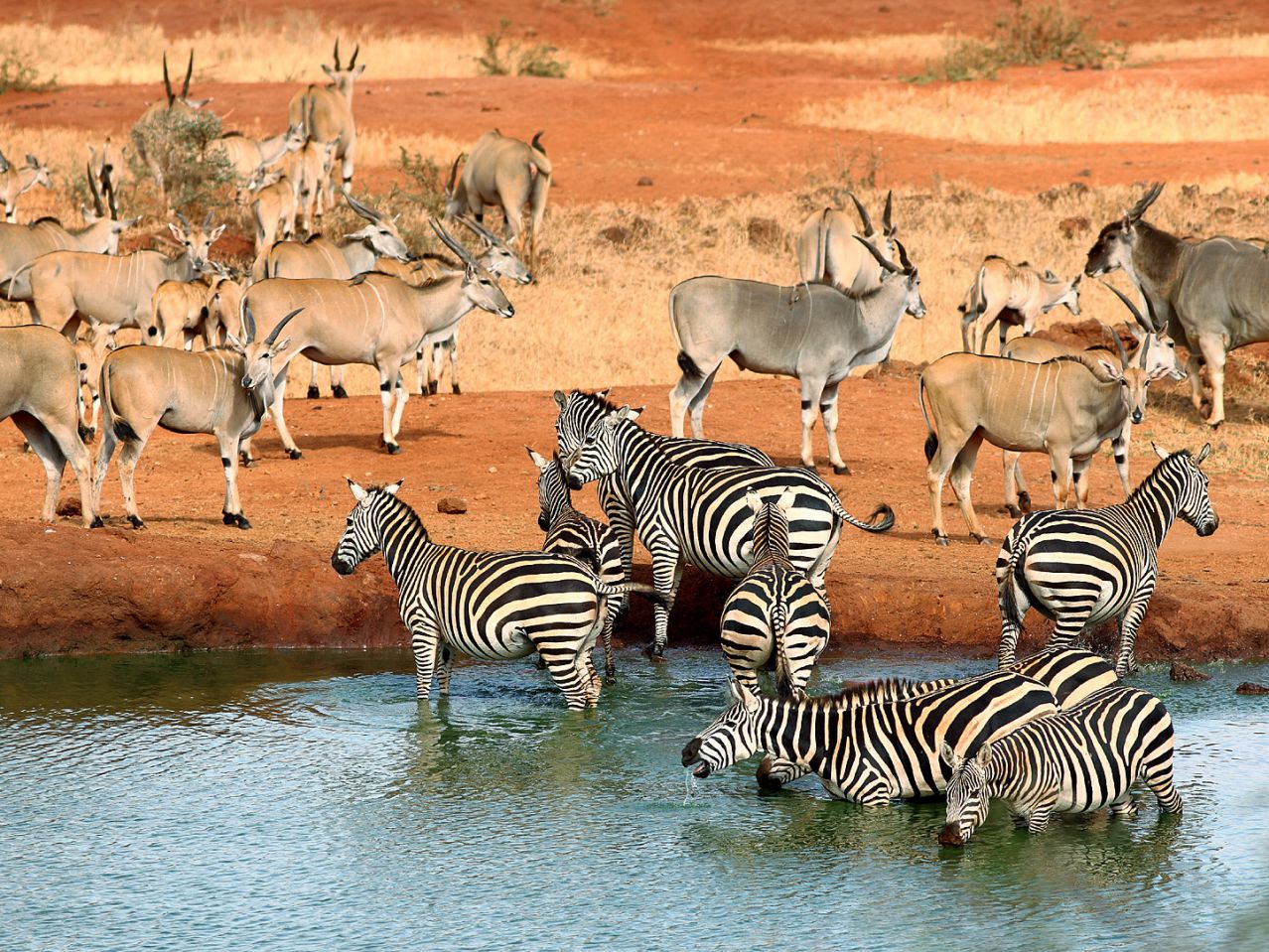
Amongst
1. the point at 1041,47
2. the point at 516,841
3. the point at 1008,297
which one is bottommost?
the point at 516,841

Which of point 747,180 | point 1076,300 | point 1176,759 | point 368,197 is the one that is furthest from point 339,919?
point 747,180

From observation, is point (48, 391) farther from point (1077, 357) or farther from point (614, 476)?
point (1077, 357)

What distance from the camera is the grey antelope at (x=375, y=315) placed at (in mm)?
15055

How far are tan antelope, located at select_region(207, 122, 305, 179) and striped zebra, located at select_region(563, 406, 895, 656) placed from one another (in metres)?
17.0

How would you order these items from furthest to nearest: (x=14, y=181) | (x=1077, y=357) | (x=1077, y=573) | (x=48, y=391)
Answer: (x=14, y=181) → (x=1077, y=357) → (x=48, y=391) → (x=1077, y=573)

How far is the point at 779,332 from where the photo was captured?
14.8 meters

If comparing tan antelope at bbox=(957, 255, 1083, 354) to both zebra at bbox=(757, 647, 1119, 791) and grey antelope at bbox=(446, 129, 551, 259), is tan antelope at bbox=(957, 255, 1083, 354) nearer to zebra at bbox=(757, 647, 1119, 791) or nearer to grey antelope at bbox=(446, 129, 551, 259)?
grey antelope at bbox=(446, 129, 551, 259)

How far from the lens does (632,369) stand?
18.8 metres

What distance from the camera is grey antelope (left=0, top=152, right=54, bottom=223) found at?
79.3 feet

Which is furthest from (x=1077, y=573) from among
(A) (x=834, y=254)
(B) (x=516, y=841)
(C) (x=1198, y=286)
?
(A) (x=834, y=254)

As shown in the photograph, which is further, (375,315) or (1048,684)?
(375,315)

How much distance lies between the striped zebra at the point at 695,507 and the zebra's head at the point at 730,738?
2.09 meters

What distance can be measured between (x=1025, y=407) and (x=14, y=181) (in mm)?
17082

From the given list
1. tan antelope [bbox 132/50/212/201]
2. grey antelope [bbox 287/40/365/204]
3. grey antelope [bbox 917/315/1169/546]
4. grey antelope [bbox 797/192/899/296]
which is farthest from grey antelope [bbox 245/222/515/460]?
grey antelope [bbox 287/40/365/204]
